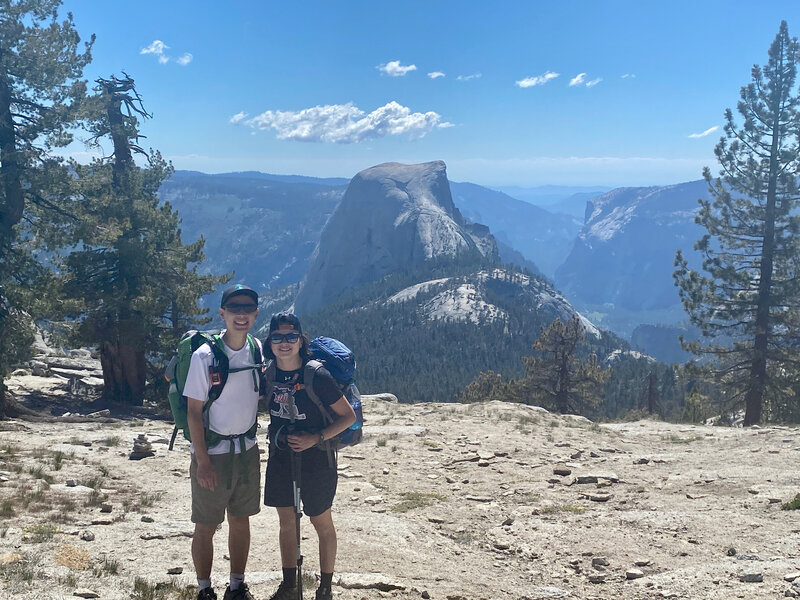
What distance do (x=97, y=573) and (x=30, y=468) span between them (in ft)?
17.5

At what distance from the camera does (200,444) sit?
539 cm

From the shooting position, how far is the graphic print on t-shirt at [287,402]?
5672 mm

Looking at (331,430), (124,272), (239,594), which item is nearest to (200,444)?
(331,430)

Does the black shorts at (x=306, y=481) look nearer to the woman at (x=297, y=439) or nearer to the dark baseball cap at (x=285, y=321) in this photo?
the woman at (x=297, y=439)

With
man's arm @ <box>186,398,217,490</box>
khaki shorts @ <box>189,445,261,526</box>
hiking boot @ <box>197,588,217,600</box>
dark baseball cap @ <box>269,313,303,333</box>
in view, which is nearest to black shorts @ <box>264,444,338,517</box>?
khaki shorts @ <box>189,445,261,526</box>

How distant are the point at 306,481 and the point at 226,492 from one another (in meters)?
0.78

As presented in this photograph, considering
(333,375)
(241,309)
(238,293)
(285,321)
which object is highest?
(238,293)

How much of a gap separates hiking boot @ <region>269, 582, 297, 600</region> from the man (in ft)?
0.90

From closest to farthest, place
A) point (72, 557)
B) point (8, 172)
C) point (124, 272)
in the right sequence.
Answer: point (72, 557) → point (8, 172) → point (124, 272)

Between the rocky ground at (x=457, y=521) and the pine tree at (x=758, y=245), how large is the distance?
1051 cm

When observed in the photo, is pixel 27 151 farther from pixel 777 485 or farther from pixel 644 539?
pixel 777 485

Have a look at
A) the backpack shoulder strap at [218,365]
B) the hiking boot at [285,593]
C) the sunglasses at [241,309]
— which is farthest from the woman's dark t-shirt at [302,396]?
the hiking boot at [285,593]

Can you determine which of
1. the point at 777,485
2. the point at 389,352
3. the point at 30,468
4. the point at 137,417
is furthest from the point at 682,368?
the point at 389,352

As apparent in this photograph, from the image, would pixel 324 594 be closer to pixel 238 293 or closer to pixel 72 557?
pixel 72 557
